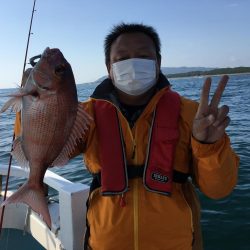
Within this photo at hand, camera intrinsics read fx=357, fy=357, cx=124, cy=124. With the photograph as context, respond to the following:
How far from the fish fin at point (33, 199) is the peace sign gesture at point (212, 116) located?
3.76 ft

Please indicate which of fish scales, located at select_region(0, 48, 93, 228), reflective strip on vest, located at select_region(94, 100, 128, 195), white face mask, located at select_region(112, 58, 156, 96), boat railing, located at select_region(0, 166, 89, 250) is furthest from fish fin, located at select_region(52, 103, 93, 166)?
boat railing, located at select_region(0, 166, 89, 250)

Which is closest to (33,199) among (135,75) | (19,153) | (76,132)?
(19,153)

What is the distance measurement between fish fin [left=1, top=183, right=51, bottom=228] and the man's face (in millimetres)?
1233

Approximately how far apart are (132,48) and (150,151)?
0.85 m

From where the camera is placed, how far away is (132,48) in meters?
2.91

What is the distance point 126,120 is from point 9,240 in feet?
10.6

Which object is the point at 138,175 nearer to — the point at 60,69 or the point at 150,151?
the point at 150,151

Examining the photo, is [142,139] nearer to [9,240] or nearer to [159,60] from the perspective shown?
[159,60]

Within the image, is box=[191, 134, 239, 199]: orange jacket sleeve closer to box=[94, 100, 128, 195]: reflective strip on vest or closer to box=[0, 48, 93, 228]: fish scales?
box=[94, 100, 128, 195]: reflective strip on vest

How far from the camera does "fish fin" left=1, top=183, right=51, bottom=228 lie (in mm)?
2334

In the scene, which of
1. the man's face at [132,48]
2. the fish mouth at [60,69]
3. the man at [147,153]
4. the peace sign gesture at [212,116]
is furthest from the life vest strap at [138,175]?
the fish mouth at [60,69]

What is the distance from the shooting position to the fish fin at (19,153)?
2.36 meters

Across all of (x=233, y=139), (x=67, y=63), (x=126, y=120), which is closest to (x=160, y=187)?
(x=126, y=120)

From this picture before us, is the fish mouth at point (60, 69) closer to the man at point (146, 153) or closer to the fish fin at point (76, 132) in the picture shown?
the fish fin at point (76, 132)
